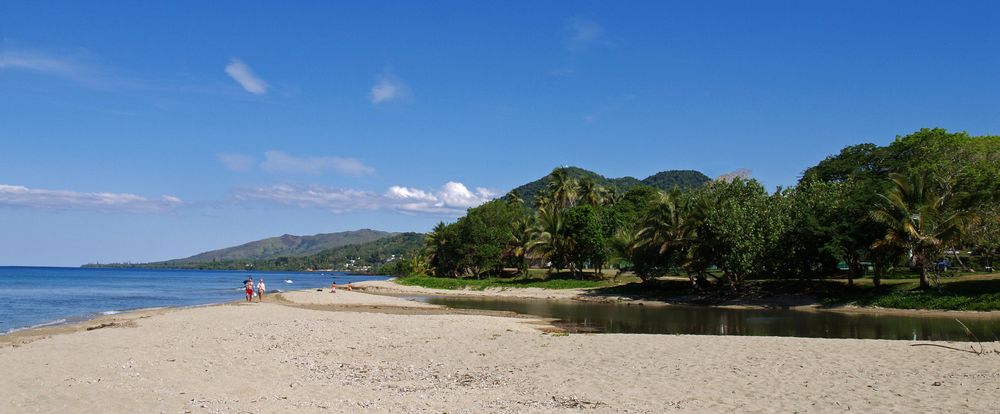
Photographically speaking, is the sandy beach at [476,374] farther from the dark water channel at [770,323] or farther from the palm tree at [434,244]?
the palm tree at [434,244]

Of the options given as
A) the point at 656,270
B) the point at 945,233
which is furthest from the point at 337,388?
the point at 656,270

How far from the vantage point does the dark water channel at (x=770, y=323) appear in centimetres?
2678

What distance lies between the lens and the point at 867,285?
44719 mm

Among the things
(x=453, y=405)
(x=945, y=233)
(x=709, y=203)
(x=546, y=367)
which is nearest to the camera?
(x=453, y=405)

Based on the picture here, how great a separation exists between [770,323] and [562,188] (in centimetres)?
6587

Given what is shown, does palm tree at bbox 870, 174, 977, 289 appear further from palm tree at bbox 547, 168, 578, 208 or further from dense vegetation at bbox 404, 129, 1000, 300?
palm tree at bbox 547, 168, 578, 208

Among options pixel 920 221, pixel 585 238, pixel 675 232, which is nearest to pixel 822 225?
pixel 920 221

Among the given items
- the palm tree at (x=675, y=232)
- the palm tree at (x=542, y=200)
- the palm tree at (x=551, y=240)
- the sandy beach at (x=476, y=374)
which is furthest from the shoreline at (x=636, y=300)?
the palm tree at (x=542, y=200)

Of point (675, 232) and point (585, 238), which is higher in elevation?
point (585, 238)

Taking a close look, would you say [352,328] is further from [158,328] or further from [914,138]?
[914,138]

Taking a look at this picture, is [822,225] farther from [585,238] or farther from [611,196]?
[611,196]

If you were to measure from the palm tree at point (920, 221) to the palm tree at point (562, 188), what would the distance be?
57458 mm

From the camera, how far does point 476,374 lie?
15.3 metres

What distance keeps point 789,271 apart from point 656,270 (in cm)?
1097
